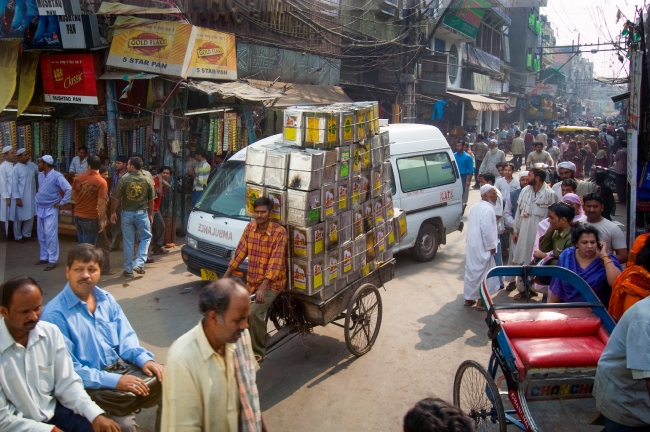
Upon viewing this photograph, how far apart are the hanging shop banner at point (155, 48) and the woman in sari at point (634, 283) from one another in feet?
24.7

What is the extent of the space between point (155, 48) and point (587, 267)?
7.46 meters

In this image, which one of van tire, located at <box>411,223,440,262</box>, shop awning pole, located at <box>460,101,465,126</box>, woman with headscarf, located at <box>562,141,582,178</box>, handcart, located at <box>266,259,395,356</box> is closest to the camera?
handcart, located at <box>266,259,395,356</box>

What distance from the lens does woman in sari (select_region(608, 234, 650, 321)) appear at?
3444 millimetres

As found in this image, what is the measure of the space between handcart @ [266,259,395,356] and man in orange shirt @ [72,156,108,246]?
354 centimetres

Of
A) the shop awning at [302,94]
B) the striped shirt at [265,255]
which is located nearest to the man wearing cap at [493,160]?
the shop awning at [302,94]

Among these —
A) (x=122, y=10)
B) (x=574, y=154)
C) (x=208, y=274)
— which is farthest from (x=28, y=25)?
(x=574, y=154)

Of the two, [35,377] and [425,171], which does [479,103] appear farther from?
[35,377]

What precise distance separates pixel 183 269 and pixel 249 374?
6.19 metres

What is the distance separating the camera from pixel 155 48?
922 cm

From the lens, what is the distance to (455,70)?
28.0 m

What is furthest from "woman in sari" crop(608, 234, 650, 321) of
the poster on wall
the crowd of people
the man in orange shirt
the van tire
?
the poster on wall

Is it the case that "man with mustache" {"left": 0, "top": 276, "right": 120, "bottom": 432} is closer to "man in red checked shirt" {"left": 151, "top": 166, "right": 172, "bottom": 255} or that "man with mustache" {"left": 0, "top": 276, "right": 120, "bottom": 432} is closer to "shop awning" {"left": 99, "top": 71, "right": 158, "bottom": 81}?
"man in red checked shirt" {"left": 151, "top": 166, "right": 172, "bottom": 255}

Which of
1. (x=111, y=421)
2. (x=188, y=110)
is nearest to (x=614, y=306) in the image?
(x=111, y=421)

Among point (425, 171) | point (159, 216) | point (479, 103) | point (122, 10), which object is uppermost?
point (479, 103)
